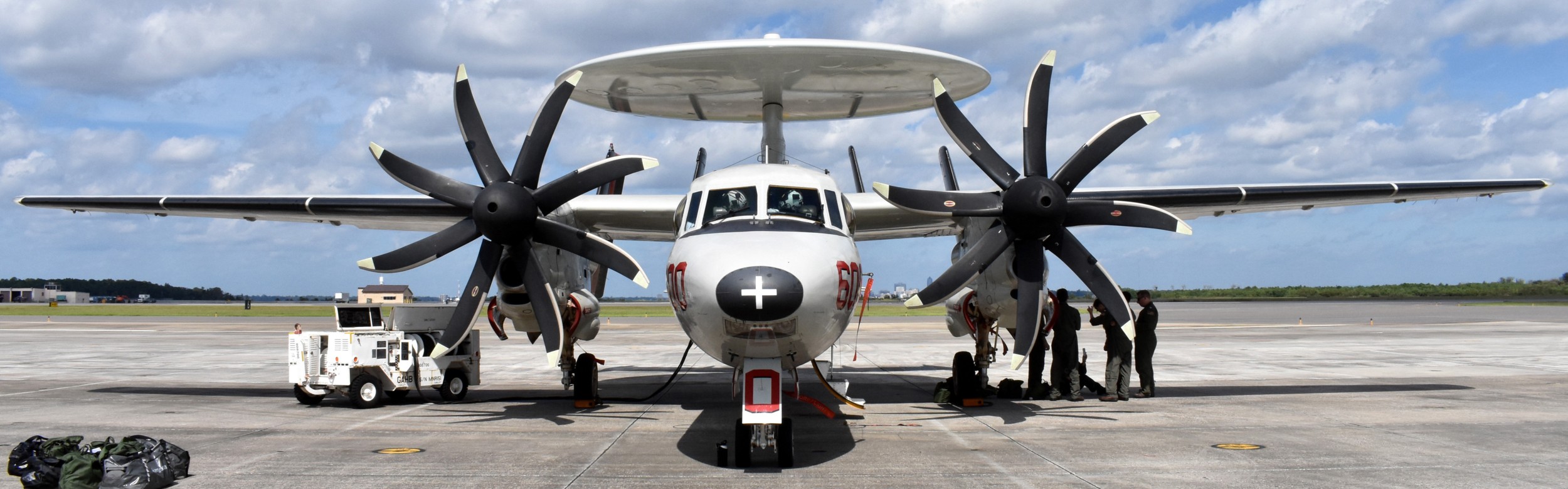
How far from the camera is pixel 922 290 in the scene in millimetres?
12719

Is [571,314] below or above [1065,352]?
above

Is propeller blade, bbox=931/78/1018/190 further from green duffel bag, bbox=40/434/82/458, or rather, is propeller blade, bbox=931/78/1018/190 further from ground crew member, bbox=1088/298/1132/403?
green duffel bag, bbox=40/434/82/458

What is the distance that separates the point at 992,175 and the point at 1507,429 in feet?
20.6

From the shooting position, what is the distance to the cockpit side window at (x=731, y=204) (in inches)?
386

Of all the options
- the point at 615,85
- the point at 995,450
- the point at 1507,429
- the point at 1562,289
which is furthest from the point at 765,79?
the point at 1562,289

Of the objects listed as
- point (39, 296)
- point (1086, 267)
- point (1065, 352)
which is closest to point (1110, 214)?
point (1086, 267)

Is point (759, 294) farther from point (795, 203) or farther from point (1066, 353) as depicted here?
point (1066, 353)

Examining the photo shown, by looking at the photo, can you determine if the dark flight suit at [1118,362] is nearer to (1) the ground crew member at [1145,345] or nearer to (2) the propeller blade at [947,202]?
(1) the ground crew member at [1145,345]

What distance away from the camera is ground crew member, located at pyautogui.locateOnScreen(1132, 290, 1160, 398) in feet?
47.5

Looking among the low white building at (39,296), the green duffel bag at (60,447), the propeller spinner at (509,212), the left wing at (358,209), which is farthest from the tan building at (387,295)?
the low white building at (39,296)

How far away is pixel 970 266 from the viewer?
12312 mm

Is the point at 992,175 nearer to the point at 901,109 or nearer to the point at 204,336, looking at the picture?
the point at 901,109

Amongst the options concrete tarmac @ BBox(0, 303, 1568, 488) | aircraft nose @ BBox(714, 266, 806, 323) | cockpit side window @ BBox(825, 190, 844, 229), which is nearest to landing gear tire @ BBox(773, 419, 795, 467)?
concrete tarmac @ BBox(0, 303, 1568, 488)

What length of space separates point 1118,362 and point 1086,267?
7.53 ft
